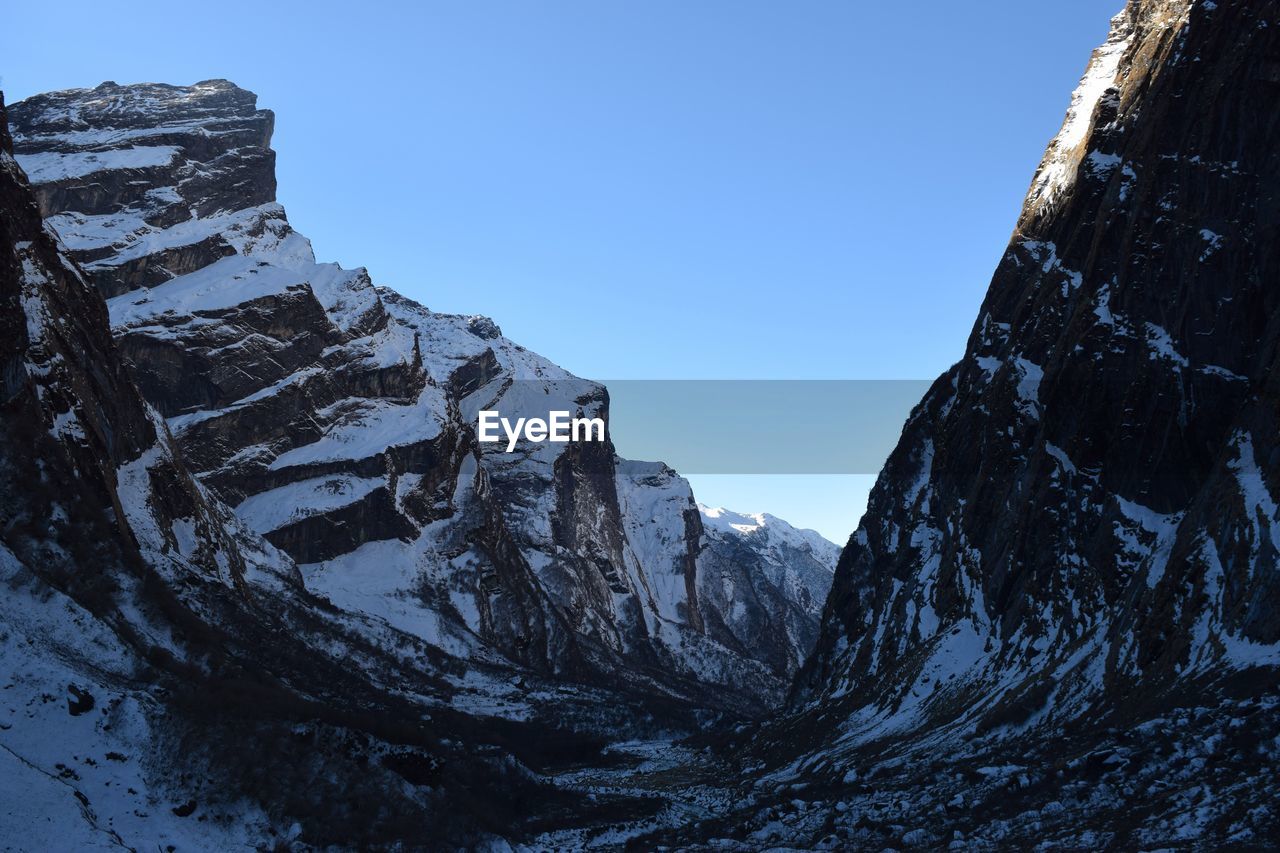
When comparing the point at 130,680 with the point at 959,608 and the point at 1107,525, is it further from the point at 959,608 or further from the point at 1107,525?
the point at 959,608

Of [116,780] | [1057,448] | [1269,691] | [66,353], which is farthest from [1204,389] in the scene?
[66,353]

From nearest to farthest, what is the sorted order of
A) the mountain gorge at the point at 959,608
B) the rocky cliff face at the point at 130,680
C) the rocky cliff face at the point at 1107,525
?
the rocky cliff face at the point at 130,680
the mountain gorge at the point at 959,608
the rocky cliff face at the point at 1107,525

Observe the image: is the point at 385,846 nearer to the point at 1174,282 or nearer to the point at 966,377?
the point at 1174,282

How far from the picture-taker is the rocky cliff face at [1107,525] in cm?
5684

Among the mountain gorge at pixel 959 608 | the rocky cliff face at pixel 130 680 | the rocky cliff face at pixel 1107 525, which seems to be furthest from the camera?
the rocky cliff face at pixel 1107 525

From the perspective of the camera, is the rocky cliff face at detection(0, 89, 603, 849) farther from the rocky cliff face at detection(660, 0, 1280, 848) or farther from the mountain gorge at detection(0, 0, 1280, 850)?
the rocky cliff face at detection(660, 0, 1280, 848)

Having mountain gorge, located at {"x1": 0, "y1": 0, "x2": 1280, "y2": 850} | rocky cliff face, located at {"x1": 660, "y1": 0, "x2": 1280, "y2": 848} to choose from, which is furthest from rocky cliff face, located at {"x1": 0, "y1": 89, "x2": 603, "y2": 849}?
rocky cliff face, located at {"x1": 660, "y1": 0, "x2": 1280, "y2": 848}

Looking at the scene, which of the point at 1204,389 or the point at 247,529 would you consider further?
the point at 247,529

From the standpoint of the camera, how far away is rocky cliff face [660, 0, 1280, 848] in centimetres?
5684

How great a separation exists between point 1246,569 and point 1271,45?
4140cm

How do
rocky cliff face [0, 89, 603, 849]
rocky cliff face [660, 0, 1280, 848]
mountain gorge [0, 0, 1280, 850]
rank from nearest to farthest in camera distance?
rocky cliff face [0, 89, 603, 849]
mountain gorge [0, 0, 1280, 850]
rocky cliff face [660, 0, 1280, 848]

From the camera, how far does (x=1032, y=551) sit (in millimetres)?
104625

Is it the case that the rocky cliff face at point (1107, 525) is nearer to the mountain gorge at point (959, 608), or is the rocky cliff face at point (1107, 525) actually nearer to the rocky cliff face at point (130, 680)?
the mountain gorge at point (959, 608)

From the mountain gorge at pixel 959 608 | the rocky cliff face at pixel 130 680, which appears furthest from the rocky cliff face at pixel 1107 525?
the rocky cliff face at pixel 130 680
